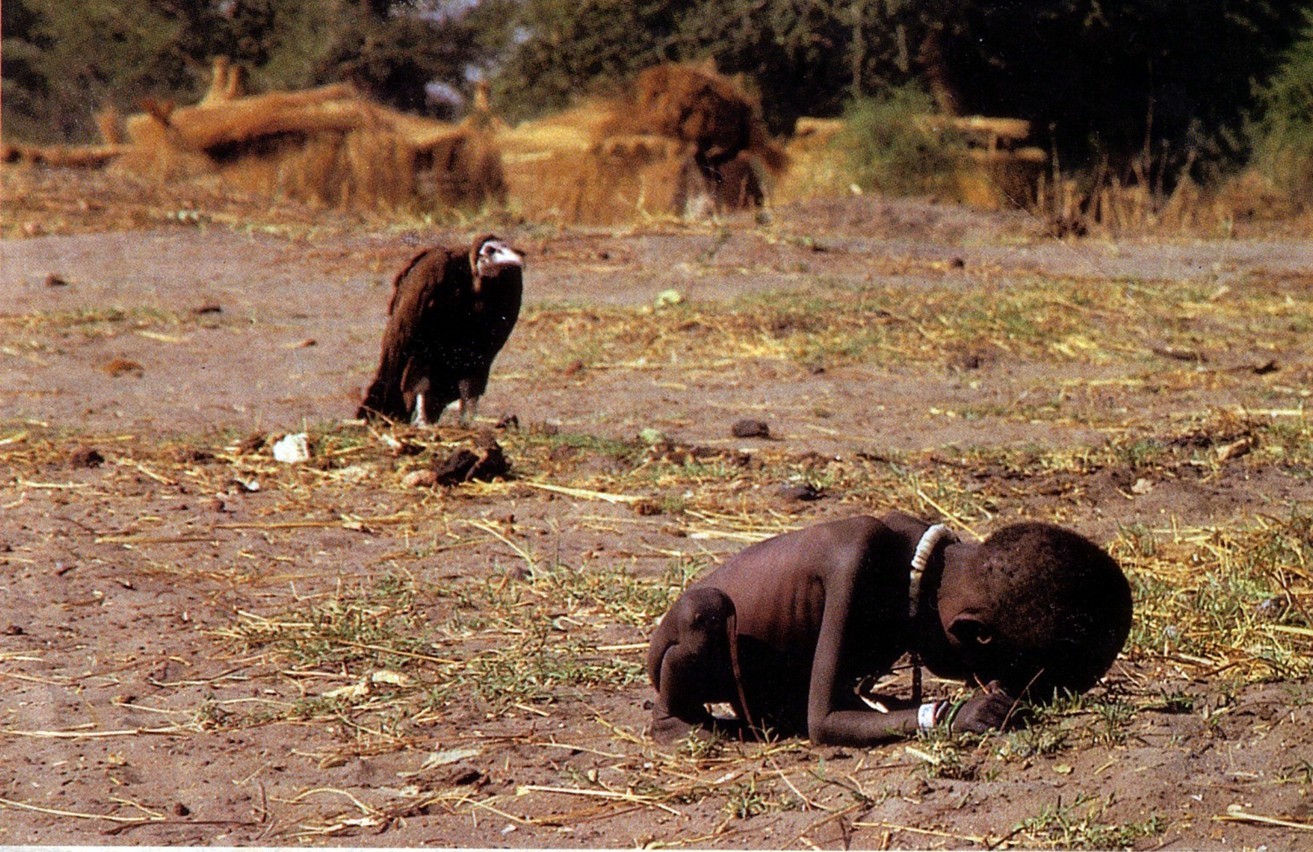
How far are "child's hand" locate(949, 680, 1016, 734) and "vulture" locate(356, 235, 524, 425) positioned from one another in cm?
384

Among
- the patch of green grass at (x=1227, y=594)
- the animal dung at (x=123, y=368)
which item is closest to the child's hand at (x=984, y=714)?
the patch of green grass at (x=1227, y=594)

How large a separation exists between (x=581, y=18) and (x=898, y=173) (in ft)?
20.0

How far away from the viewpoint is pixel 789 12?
66.1 ft

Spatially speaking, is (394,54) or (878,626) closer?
(878,626)

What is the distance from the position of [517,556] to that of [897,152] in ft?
43.3

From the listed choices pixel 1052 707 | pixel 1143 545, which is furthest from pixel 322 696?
pixel 1143 545

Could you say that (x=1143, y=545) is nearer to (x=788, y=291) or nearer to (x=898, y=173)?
(x=788, y=291)

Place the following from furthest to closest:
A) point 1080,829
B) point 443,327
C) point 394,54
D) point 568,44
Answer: point 394,54
point 568,44
point 443,327
point 1080,829

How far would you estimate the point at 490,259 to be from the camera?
6602 millimetres

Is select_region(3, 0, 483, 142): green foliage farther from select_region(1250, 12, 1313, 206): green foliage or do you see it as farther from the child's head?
the child's head

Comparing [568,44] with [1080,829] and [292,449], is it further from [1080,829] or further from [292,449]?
[1080,829]

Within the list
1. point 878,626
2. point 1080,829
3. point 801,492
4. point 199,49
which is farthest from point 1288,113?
point 1080,829

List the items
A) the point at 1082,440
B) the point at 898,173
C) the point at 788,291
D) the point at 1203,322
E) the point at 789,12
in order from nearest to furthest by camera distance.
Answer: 1. the point at 1082,440
2. the point at 1203,322
3. the point at 788,291
4. the point at 898,173
5. the point at 789,12

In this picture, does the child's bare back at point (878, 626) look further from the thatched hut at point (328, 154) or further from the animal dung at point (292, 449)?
the thatched hut at point (328, 154)
